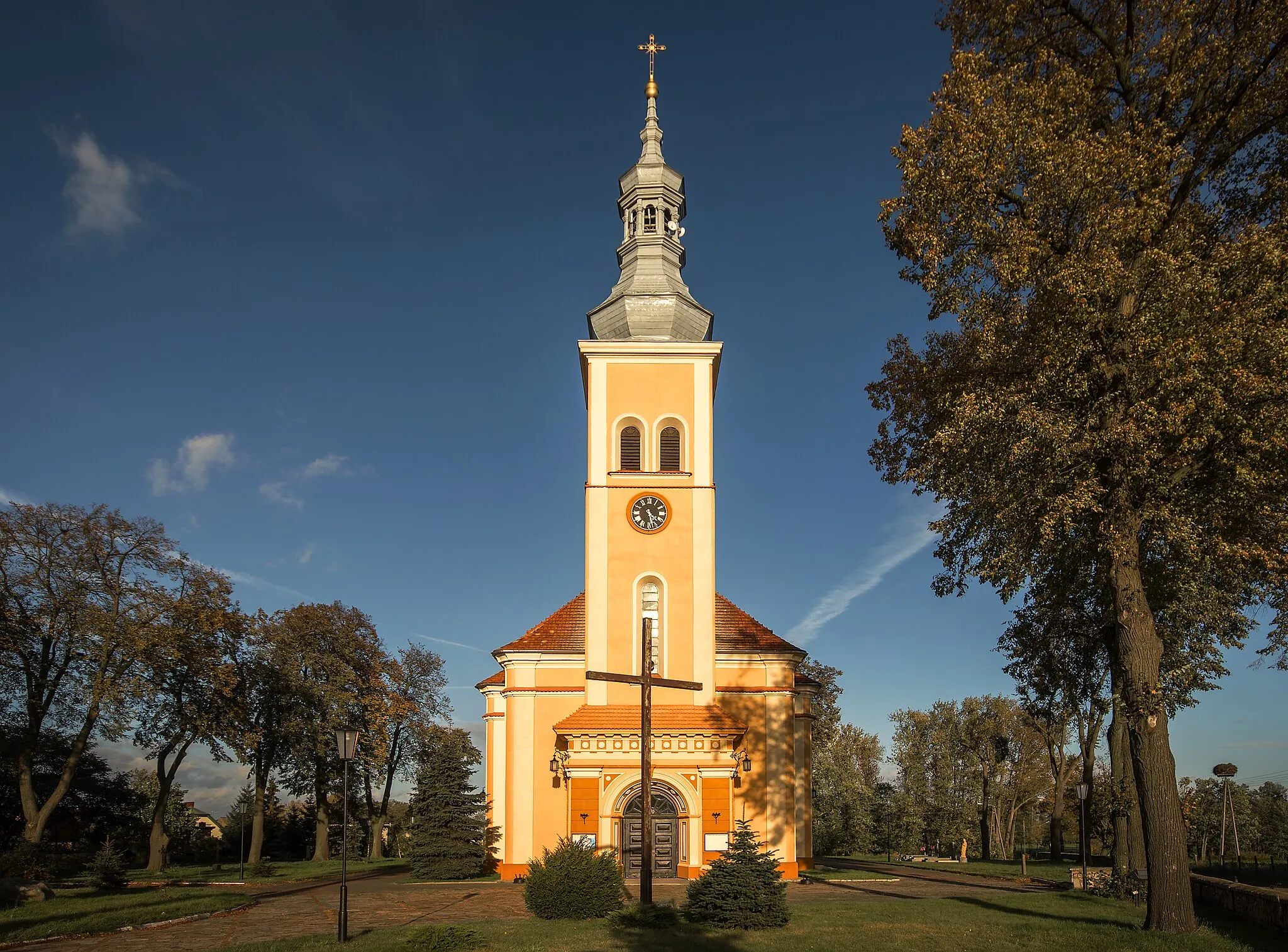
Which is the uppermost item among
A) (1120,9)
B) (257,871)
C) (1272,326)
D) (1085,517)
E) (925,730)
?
(1120,9)

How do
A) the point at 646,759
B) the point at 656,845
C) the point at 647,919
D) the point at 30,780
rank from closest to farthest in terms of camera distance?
the point at 647,919
the point at 646,759
the point at 656,845
the point at 30,780

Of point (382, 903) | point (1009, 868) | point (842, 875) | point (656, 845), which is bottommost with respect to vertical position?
point (1009, 868)

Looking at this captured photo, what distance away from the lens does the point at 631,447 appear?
30359 mm

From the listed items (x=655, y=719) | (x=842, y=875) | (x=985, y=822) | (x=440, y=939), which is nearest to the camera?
(x=440, y=939)

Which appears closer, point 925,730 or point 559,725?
point 559,725

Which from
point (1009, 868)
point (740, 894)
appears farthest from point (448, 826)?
point (1009, 868)

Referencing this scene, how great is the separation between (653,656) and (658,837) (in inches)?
197

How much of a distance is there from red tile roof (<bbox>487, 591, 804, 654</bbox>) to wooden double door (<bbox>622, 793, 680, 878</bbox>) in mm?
4999

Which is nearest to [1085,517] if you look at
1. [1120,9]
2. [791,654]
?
[1120,9]

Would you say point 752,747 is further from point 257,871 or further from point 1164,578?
point 257,871

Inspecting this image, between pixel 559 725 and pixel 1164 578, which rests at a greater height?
pixel 1164 578

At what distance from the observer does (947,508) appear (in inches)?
695

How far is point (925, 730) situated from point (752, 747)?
33.8 m

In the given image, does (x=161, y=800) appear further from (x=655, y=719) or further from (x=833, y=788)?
(x=833, y=788)
